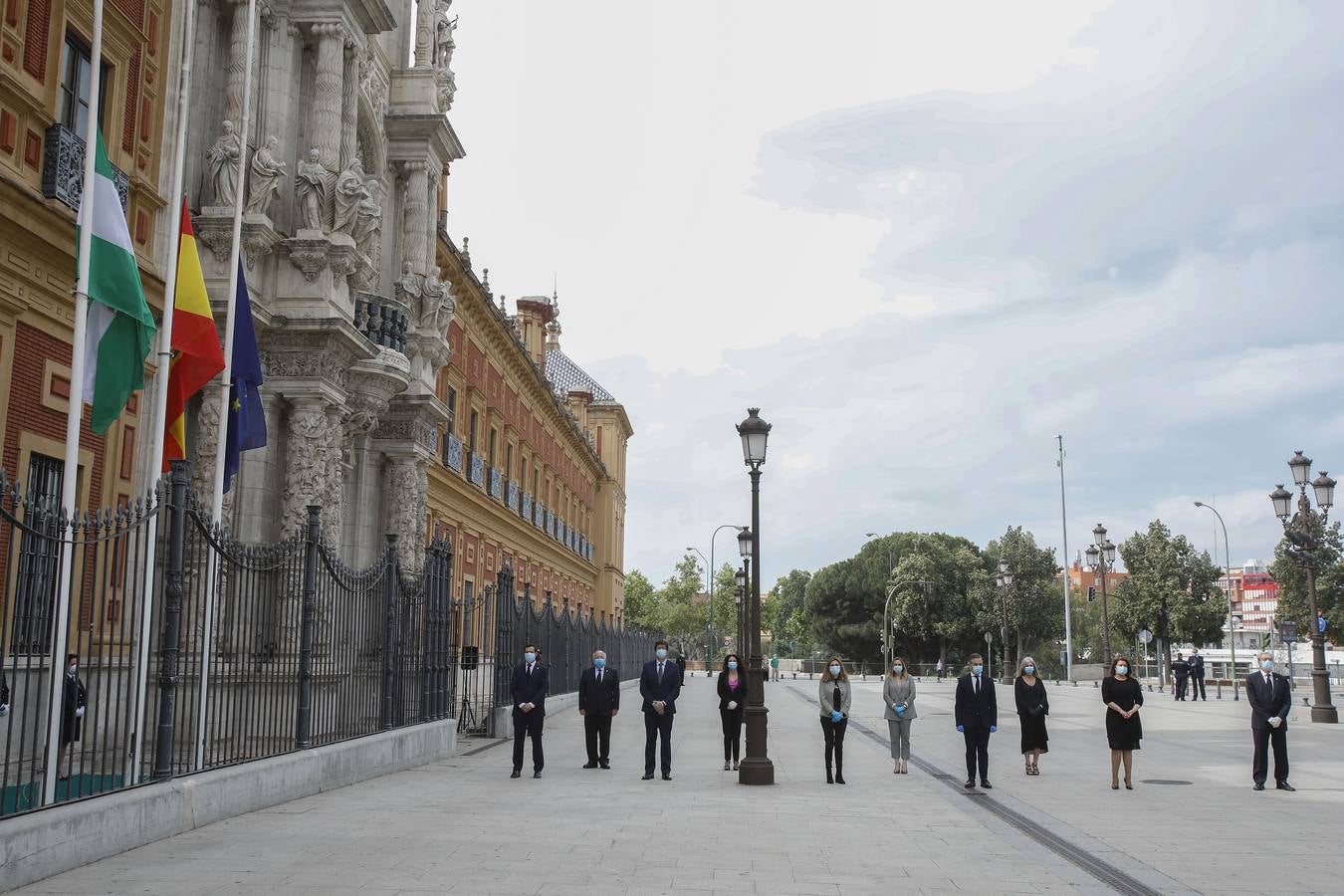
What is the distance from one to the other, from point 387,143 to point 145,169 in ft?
24.2

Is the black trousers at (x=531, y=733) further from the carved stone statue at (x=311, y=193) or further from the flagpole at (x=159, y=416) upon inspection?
the carved stone statue at (x=311, y=193)

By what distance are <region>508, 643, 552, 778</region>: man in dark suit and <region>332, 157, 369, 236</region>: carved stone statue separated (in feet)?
21.4

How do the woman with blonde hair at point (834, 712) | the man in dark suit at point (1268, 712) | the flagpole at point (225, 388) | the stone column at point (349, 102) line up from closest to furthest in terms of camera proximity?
the flagpole at point (225, 388), the man in dark suit at point (1268, 712), the woman with blonde hair at point (834, 712), the stone column at point (349, 102)

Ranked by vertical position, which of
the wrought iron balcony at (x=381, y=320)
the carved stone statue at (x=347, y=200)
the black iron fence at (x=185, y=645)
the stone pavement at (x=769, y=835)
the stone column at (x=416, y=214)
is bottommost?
the stone pavement at (x=769, y=835)

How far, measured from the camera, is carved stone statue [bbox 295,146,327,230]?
1648cm

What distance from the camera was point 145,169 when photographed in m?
14.9

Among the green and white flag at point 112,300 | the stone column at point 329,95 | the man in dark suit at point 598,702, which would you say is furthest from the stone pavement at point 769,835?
the stone column at point 329,95

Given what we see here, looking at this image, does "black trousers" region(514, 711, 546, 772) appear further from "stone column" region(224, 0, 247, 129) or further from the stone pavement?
"stone column" region(224, 0, 247, 129)

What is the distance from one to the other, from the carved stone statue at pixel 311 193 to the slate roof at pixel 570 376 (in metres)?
52.8

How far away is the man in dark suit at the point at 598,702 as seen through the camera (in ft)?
50.1

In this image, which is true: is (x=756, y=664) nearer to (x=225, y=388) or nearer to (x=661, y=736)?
(x=661, y=736)

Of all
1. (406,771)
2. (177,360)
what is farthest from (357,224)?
(406,771)

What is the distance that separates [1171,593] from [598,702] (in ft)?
185

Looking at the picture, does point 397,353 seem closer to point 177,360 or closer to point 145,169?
point 145,169
